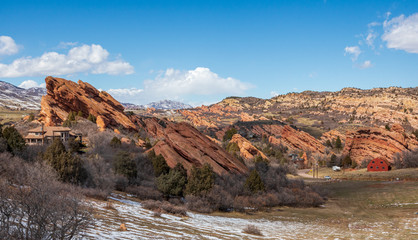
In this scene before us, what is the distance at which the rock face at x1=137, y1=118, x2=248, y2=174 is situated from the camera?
42969mm

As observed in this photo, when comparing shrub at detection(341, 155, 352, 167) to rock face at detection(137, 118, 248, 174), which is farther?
shrub at detection(341, 155, 352, 167)

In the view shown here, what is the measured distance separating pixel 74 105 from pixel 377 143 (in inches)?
3380

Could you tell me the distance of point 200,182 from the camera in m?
31.9

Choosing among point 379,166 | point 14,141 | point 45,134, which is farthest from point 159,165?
point 379,166

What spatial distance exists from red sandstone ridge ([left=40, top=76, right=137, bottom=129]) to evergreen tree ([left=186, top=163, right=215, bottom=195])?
51.9m

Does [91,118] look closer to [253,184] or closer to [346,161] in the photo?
[253,184]

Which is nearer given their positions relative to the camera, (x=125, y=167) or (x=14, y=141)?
(x=125, y=167)

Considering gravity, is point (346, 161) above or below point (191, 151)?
below

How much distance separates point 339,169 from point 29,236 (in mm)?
88627

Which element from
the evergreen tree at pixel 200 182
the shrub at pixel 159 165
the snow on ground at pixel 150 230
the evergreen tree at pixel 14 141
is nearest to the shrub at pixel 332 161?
the shrub at pixel 159 165

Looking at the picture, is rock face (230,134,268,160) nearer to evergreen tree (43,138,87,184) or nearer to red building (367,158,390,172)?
red building (367,158,390,172)

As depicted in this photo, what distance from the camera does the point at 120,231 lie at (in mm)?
12438

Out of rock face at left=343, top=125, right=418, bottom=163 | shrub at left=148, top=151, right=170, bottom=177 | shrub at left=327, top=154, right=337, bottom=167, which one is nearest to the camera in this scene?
shrub at left=148, top=151, right=170, bottom=177

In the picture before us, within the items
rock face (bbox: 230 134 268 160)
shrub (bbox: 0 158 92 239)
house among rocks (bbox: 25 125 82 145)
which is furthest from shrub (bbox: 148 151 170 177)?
rock face (bbox: 230 134 268 160)
